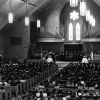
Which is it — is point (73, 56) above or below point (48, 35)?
below

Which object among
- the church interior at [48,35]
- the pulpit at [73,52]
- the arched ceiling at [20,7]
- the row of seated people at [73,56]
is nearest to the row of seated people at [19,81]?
the church interior at [48,35]

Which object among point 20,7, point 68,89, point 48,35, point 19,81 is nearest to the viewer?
point 68,89

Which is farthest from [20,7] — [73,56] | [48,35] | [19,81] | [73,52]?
[19,81]

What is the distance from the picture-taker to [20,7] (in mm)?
26125

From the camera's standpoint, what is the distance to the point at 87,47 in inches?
1266

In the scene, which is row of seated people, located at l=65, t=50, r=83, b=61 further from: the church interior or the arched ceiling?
the arched ceiling

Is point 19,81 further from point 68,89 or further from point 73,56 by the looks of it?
point 73,56

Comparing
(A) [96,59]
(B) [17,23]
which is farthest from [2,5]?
(A) [96,59]

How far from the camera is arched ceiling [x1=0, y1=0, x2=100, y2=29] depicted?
23472 mm

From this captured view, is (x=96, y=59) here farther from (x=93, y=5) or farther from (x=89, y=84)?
(x=89, y=84)

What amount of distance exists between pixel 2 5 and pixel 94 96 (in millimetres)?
14606

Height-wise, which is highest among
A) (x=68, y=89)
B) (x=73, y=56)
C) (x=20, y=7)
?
(x=20, y=7)

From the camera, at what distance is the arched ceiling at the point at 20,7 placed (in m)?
23.5

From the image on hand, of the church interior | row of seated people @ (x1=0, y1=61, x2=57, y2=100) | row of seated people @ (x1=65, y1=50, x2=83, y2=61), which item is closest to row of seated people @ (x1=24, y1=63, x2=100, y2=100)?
row of seated people @ (x1=0, y1=61, x2=57, y2=100)
